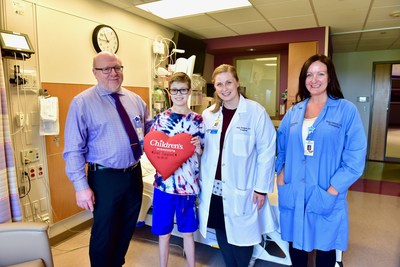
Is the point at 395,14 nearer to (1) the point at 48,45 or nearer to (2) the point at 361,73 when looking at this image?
(2) the point at 361,73

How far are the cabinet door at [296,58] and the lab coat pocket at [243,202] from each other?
10.1ft

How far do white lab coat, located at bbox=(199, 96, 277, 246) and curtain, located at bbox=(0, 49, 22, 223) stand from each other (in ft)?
4.98

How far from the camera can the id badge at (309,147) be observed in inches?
62.7

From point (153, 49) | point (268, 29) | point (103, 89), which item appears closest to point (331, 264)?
point (103, 89)

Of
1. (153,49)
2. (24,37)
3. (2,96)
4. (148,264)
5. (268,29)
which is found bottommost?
(148,264)

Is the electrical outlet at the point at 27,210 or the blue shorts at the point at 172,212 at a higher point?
the blue shorts at the point at 172,212


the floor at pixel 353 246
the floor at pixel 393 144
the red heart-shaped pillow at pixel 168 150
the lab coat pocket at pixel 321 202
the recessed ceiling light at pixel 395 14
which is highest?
the recessed ceiling light at pixel 395 14

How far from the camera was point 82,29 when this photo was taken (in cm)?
298

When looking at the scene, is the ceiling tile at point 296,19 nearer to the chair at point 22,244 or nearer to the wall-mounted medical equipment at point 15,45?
the wall-mounted medical equipment at point 15,45

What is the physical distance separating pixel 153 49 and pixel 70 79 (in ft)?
4.73

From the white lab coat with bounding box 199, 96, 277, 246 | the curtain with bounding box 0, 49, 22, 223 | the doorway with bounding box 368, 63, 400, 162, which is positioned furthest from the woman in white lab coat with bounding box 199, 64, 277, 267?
the doorway with bounding box 368, 63, 400, 162

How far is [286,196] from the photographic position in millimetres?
1700

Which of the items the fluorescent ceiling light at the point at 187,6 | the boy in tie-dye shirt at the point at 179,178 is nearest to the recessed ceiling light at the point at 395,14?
the fluorescent ceiling light at the point at 187,6

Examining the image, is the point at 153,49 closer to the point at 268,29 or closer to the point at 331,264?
the point at 268,29
